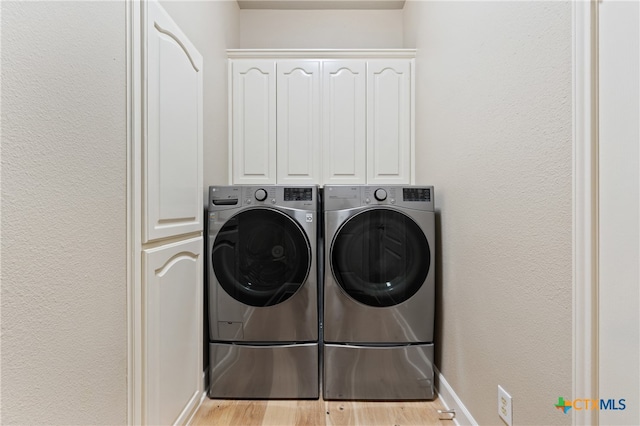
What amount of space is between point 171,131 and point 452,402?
1867 mm

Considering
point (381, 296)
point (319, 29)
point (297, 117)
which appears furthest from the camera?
point (319, 29)

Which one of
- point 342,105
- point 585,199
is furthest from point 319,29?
point 585,199

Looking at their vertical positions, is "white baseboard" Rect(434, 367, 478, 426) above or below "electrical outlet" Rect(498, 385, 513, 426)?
below

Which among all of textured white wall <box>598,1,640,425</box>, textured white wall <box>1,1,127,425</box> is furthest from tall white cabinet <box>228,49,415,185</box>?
textured white wall <box>598,1,640,425</box>

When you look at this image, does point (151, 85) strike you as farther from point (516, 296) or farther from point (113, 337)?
point (516, 296)

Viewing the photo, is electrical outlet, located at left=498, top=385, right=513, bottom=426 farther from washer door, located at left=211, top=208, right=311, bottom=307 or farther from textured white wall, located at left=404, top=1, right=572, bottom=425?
washer door, located at left=211, top=208, right=311, bottom=307

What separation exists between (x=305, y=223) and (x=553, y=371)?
3.97ft

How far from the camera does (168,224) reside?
52.6 inches

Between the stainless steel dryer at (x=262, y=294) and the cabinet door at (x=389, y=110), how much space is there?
31.1 inches

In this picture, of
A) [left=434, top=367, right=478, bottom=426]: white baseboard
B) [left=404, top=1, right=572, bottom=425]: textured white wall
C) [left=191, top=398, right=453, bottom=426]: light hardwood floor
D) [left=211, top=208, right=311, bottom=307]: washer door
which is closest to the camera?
[left=404, top=1, right=572, bottom=425]: textured white wall

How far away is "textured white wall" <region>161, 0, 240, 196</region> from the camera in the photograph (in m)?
1.68

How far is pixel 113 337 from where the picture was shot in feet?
3.35

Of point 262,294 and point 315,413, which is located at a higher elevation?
point 262,294
